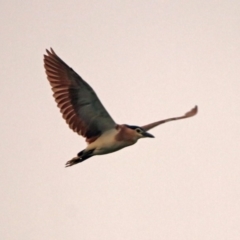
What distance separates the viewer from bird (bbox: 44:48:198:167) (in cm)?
1741

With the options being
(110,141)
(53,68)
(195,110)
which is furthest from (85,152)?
(195,110)

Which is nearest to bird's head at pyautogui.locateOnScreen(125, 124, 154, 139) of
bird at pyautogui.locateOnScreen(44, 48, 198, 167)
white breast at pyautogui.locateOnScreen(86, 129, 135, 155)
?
bird at pyautogui.locateOnScreen(44, 48, 198, 167)

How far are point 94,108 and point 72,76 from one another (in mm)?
832

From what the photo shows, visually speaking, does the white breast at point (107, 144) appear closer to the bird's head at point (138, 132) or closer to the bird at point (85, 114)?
the bird at point (85, 114)

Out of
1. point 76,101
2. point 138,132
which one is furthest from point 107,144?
point 76,101

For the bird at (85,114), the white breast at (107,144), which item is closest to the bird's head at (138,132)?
the bird at (85,114)

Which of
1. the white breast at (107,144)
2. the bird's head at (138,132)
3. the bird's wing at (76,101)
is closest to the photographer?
Answer: the bird's wing at (76,101)

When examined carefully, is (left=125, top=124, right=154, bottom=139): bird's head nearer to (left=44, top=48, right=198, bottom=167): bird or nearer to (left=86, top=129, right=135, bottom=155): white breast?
(left=44, top=48, right=198, bottom=167): bird

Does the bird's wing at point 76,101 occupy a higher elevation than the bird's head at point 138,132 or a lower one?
higher

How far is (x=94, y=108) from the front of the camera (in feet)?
57.1

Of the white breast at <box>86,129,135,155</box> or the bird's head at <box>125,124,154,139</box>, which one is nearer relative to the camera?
the white breast at <box>86,129,135,155</box>

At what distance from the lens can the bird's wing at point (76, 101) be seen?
17.3m

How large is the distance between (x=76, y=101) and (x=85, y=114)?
14.3 inches

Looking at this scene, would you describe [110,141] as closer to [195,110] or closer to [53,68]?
[53,68]
